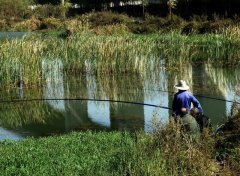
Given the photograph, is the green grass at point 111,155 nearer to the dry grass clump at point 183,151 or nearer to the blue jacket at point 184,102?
the dry grass clump at point 183,151

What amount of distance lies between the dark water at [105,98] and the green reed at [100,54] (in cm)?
33

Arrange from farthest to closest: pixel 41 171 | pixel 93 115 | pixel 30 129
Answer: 1. pixel 93 115
2. pixel 30 129
3. pixel 41 171

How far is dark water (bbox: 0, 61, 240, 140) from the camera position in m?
10.3

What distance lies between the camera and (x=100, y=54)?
15.5 m

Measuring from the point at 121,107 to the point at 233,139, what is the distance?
5.67 metres

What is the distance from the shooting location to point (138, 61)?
16.0 m

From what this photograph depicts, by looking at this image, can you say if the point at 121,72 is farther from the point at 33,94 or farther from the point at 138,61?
the point at 33,94

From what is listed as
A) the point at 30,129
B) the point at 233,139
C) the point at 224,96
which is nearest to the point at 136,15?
the point at 224,96

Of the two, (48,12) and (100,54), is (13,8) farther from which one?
(100,54)

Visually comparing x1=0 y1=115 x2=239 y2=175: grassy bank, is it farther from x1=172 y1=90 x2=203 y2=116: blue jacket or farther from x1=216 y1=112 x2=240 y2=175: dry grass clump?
x1=172 y1=90 x2=203 y2=116: blue jacket

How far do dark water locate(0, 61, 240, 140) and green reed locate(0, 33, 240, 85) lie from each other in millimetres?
334

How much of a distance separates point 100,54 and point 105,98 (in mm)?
2628

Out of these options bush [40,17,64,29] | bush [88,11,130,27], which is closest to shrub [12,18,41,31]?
bush [40,17,64,29]

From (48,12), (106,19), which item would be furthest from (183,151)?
(48,12)
